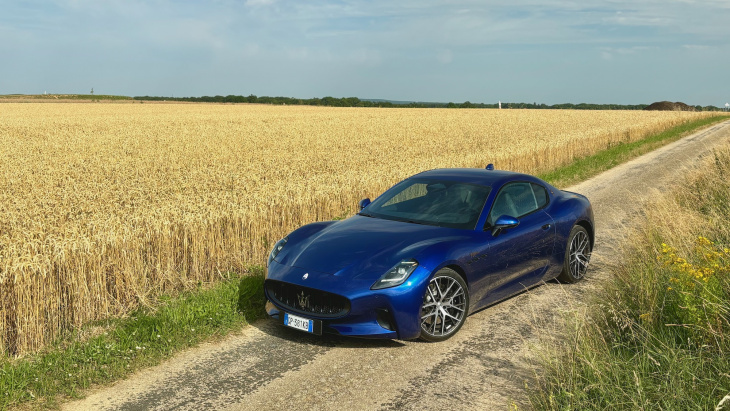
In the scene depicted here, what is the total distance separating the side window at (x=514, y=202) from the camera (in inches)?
288

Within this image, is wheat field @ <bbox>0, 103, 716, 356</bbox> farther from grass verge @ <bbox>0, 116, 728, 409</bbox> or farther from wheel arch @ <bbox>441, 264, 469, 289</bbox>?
wheel arch @ <bbox>441, 264, 469, 289</bbox>

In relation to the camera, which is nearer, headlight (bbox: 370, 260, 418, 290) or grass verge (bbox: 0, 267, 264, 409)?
grass verge (bbox: 0, 267, 264, 409)

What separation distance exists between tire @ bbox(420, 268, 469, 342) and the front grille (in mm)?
764

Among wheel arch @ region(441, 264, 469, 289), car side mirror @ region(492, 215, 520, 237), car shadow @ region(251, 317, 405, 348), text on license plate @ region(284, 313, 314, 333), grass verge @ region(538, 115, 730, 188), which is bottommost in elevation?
car shadow @ region(251, 317, 405, 348)

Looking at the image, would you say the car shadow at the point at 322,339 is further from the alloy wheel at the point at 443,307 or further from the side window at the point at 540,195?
the side window at the point at 540,195

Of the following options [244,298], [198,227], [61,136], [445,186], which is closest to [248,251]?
[198,227]

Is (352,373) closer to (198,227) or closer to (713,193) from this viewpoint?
(198,227)

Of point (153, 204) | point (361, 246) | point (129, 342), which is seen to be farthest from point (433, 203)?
point (153, 204)

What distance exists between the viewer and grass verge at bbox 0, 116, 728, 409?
5238 millimetres

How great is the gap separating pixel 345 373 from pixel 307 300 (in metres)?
0.90

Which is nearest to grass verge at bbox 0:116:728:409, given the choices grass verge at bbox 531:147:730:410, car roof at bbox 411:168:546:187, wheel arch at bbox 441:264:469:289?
wheel arch at bbox 441:264:469:289

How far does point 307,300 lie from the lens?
626 cm

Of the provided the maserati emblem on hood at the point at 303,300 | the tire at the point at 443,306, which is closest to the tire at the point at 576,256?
the tire at the point at 443,306

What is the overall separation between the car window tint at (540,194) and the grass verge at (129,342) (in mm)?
3435
